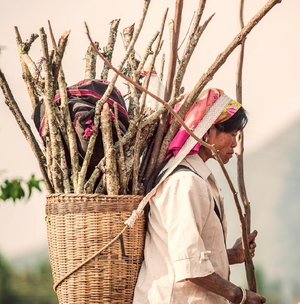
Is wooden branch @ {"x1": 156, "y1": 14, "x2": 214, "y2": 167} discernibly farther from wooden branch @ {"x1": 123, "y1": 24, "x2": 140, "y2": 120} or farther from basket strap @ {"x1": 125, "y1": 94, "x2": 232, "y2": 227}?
wooden branch @ {"x1": 123, "y1": 24, "x2": 140, "y2": 120}

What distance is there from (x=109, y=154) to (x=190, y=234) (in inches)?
16.1

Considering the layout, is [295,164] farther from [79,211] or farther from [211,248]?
[79,211]

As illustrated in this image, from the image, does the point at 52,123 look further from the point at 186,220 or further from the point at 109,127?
the point at 186,220

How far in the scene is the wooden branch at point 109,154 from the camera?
1.53 meters

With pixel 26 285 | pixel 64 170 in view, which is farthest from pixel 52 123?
pixel 26 285

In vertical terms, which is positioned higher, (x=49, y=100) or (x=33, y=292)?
(x=49, y=100)

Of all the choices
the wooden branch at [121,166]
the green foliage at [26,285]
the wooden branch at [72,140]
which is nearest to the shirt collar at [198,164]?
the wooden branch at [121,166]

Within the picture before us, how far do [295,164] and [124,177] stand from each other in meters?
2.27

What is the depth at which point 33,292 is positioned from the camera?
3.88 meters

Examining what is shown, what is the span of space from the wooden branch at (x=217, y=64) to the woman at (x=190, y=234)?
4 cm

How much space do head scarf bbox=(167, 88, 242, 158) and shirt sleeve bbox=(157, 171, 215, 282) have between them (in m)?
0.15

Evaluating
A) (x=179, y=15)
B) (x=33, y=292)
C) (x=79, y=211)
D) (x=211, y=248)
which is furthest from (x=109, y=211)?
(x=33, y=292)

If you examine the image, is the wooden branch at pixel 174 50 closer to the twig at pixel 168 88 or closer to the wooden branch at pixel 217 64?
the twig at pixel 168 88

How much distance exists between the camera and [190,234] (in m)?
1.46
